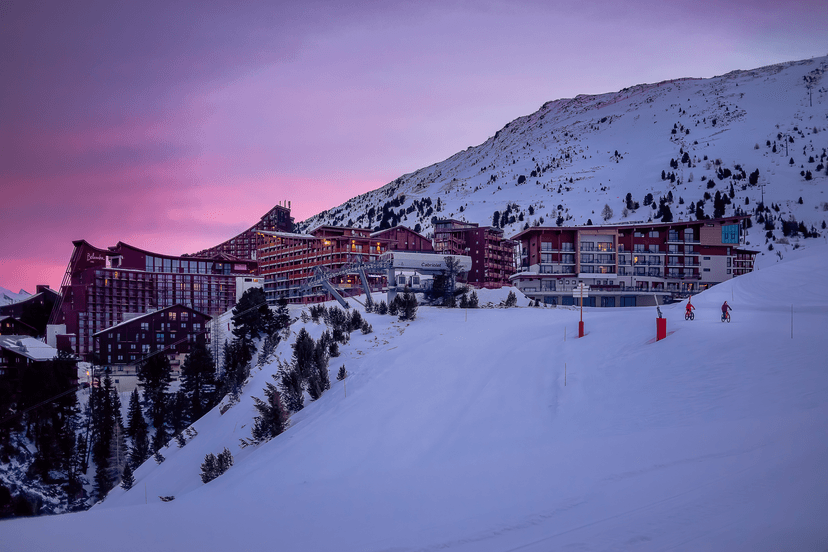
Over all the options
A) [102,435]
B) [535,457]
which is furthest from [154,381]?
[535,457]

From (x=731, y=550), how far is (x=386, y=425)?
1343cm

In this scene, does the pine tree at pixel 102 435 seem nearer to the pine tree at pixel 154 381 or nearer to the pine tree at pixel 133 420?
the pine tree at pixel 133 420

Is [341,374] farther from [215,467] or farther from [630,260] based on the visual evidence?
[630,260]

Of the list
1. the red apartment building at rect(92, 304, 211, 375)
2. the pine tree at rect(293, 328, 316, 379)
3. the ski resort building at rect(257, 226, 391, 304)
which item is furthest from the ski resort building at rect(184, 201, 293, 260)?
the pine tree at rect(293, 328, 316, 379)

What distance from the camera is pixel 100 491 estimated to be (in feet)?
132

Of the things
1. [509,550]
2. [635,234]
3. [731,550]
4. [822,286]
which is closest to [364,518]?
[509,550]

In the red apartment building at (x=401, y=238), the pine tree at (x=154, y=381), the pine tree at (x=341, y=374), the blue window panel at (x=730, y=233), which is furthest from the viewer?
the red apartment building at (x=401, y=238)

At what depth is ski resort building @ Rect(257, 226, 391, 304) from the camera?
262ft

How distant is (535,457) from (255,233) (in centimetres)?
11642

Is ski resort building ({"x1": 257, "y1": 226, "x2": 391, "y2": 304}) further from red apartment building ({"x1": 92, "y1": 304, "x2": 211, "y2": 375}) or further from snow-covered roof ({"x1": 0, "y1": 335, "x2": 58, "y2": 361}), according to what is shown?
snow-covered roof ({"x1": 0, "y1": 335, "x2": 58, "y2": 361})

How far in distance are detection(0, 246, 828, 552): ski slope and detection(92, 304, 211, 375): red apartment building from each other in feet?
114

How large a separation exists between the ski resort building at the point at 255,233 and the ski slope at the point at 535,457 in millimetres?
94886

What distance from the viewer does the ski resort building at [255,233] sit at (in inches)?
4820

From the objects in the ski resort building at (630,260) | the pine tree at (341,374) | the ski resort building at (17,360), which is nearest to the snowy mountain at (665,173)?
the ski resort building at (630,260)
